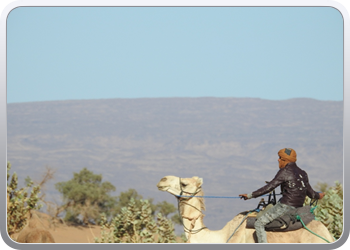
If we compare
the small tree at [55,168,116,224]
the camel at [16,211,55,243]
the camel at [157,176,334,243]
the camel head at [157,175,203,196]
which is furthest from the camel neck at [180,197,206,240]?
the small tree at [55,168,116,224]

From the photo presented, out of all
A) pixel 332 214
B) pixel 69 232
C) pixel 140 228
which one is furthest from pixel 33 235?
pixel 69 232

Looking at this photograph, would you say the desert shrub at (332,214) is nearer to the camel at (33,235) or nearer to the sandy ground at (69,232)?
the camel at (33,235)

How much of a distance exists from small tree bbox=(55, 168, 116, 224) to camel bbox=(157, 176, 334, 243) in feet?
117

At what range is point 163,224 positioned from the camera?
23.9 metres

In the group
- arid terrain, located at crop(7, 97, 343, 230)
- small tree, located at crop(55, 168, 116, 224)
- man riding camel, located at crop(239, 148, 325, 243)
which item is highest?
arid terrain, located at crop(7, 97, 343, 230)

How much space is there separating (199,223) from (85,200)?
3888 centimetres

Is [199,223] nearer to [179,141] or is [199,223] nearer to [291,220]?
[291,220]

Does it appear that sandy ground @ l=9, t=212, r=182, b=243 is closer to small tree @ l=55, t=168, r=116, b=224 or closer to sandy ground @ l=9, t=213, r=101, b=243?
sandy ground @ l=9, t=213, r=101, b=243

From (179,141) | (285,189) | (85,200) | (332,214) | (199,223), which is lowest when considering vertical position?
(199,223)

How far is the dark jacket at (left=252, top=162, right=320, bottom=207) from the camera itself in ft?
40.8

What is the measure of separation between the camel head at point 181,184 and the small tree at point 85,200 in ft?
117

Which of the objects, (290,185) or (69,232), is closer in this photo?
(290,185)

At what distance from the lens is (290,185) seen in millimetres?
12516

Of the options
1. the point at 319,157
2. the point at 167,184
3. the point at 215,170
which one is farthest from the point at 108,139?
the point at 167,184
